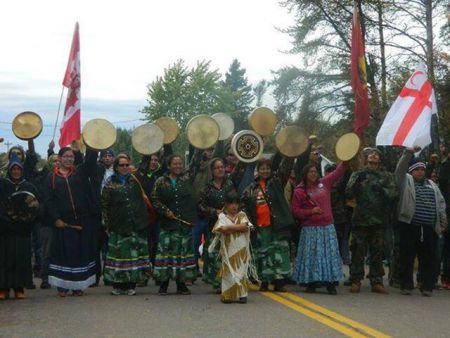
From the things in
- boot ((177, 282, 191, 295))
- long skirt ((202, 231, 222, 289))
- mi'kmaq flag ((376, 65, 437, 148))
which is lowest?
boot ((177, 282, 191, 295))

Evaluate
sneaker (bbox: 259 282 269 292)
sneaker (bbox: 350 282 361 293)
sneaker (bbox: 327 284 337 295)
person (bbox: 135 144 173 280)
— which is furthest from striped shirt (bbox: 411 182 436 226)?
person (bbox: 135 144 173 280)

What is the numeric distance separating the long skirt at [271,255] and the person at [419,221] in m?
1.65

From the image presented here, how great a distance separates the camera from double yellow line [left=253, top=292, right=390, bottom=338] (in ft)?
24.1

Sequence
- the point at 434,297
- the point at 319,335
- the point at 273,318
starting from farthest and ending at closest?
1. the point at 434,297
2. the point at 273,318
3. the point at 319,335

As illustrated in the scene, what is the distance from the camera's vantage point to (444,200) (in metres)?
11.0

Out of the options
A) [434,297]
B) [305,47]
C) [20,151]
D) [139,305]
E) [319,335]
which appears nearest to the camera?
[319,335]

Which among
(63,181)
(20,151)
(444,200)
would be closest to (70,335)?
(63,181)

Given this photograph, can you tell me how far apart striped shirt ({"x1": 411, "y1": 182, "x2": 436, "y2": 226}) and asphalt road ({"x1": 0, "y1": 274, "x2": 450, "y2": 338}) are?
3.31ft

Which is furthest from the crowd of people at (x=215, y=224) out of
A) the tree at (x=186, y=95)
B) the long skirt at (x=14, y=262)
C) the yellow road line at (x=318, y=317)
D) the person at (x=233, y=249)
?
the tree at (x=186, y=95)

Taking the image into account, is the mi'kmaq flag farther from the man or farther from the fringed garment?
the fringed garment

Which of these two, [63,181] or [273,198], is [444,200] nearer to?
[273,198]

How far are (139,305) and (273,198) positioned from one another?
2.41 m

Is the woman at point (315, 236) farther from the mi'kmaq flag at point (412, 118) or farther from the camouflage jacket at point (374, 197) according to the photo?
the mi'kmaq flag at point (412, 118)

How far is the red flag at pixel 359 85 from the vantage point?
11.4 meters
